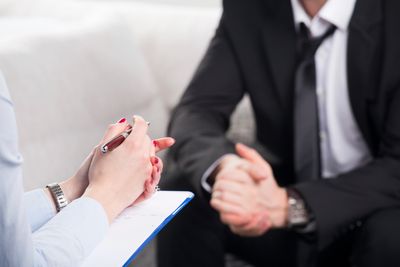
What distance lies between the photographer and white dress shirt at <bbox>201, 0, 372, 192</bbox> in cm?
107

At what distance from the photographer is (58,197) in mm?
563

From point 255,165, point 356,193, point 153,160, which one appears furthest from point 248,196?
point 153,160

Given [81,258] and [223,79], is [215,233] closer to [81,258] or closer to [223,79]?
[223,79]

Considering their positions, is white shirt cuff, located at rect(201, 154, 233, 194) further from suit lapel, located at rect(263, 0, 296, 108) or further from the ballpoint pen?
the ballpoint pen

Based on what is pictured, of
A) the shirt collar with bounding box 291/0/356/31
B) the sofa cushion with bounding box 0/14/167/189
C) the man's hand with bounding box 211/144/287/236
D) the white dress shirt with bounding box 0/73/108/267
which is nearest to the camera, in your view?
the white dress shirt with bounding box 0/73/108/267

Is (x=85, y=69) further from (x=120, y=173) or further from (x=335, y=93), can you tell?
(x=120, y=173)

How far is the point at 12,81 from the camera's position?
2.81 ft

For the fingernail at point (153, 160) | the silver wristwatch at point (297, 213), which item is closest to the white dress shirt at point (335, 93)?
the silver wristwatch at point (297, 213)

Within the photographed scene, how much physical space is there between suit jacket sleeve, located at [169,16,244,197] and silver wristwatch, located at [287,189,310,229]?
0.58 feet

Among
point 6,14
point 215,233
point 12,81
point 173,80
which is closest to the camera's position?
point 12,81

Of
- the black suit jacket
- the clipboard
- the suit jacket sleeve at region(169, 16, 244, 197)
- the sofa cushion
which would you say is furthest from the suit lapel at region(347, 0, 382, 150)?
the clipboard

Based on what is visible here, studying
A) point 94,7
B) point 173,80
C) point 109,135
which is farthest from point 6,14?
point 109,135

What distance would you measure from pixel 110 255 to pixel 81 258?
0.02 metres

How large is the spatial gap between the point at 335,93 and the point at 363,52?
3.6 inches
